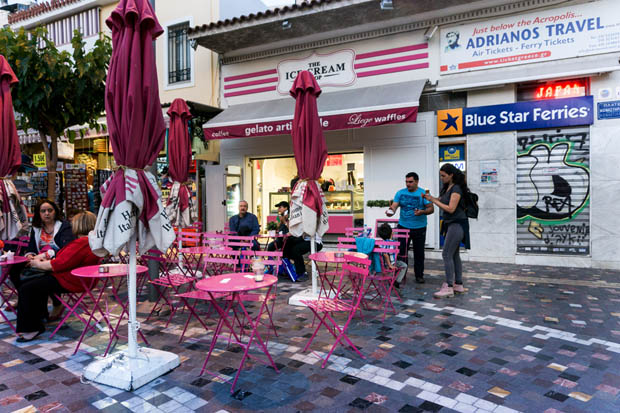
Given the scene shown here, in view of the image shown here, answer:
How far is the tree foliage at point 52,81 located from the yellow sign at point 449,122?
670 cm

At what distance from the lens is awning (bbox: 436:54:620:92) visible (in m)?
7.45

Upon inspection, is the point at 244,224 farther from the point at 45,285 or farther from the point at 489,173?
the point at 489,173

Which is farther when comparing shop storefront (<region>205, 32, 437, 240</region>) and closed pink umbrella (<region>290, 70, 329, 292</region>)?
shop storefront (<region>205, 32, 437, 240</region>)

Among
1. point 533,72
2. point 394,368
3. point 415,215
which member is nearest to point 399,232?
point 415,215

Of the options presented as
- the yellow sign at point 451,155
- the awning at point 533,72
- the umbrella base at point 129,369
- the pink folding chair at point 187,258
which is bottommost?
the umbrella base at point 129,369

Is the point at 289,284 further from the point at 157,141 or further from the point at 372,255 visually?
the point at 157,141

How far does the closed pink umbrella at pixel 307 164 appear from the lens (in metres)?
5.50

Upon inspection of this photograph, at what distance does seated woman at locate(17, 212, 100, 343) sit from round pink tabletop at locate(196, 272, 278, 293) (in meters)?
1.63

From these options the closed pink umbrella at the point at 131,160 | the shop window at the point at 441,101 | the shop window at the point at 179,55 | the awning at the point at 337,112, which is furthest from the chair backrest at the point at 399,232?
the shop window at the point at 179,55

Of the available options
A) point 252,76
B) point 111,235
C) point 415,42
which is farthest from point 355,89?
point 111,235

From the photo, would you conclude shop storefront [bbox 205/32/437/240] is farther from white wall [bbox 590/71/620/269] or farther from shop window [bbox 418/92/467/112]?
white wall [bbox 590/71/620/269]

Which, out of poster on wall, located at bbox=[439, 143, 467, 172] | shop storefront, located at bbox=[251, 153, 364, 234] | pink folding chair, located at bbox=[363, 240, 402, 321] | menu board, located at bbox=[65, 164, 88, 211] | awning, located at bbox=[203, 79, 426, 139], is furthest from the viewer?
menu board, located at bbox=[65, 164, 88, 211]

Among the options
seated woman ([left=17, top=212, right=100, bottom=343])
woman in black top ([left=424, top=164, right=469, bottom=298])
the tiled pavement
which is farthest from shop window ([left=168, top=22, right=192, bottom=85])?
the tiled pavement

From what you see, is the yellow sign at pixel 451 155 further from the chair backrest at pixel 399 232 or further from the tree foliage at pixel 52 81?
the tree foliage at pixel 52 81
